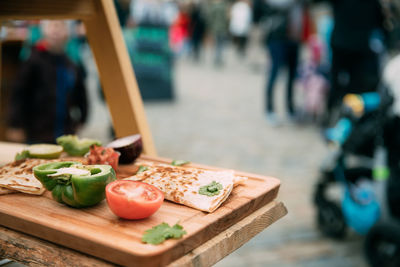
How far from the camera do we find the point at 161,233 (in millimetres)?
973

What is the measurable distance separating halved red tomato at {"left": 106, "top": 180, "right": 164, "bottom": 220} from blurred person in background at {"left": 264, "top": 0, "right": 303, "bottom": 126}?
21.5ft

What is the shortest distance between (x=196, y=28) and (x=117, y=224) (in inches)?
622

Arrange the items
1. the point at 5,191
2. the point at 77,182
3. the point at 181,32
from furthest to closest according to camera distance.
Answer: the point at 181,32 < the point at 5,191 < the point at 77,182

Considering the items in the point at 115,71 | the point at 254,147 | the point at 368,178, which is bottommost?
the point at 254,147

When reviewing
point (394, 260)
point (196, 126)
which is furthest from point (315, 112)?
point (394, 260)

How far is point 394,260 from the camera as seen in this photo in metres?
3.05

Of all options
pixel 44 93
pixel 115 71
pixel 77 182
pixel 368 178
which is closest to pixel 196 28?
pixel 44 93

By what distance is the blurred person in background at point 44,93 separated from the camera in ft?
13.0

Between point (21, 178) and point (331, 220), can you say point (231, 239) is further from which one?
point (331, 220)

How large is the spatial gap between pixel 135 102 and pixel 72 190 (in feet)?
1.92

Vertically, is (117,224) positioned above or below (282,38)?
below

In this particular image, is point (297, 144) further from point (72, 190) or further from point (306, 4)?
point (72, 190)

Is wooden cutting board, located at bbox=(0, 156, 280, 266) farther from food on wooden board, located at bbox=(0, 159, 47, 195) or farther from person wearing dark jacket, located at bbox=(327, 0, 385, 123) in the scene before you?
person wearing dark jacket, located at bbox=(327, 0, 385, 123)

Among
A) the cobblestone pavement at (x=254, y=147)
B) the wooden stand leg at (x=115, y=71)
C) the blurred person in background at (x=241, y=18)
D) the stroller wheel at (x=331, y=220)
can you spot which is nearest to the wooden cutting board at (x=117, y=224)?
the wooden stand leg at (x=115, y=71)
